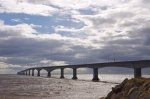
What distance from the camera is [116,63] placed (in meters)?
132

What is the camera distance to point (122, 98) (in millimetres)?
27562

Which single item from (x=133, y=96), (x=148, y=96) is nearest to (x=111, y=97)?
(x=133, y=96)

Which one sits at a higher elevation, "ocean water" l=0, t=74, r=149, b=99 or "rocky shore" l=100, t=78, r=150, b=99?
"rocky shore" l=100, t=78, r=150, b=99

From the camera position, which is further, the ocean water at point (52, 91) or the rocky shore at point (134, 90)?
the ocean water at point (52, 91)

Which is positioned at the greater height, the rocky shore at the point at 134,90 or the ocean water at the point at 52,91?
the rocky shore at the point at 134,90

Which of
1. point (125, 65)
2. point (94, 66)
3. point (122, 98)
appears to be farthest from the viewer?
point (94, 66)

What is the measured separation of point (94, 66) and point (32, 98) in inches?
4236

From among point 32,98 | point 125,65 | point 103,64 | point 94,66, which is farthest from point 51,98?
→ point 94,66

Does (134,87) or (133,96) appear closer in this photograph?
(133,96)

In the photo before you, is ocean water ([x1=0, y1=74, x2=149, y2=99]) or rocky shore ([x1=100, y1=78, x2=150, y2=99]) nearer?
rocky shore ([x1=100, y1=78, x2=150, y2=99])

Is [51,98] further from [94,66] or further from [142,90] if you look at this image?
[94,66]

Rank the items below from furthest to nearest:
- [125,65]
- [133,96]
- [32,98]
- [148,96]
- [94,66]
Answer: [94,66]
[125,65]
[32,98]
[133,96]
[148,96]

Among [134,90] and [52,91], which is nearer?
[134,90]

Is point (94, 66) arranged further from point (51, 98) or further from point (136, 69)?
point (51, 98)
